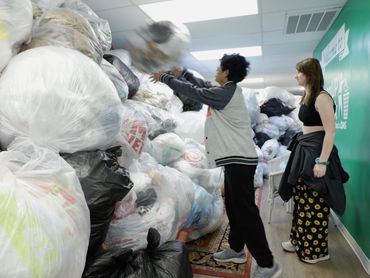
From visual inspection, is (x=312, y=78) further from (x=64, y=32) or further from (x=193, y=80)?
(x=64, y=32)

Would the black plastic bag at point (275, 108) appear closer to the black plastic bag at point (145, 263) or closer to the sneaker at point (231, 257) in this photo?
the sneaker at point (231, 257)

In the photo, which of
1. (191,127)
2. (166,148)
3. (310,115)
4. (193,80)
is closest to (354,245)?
(310,115)

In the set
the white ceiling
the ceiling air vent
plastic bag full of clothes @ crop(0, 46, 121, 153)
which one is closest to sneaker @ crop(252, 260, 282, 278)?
plastic bag full of clothes @ crop(0, 46, 121, 153)

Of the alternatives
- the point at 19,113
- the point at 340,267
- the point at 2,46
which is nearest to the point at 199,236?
the point at 340,267

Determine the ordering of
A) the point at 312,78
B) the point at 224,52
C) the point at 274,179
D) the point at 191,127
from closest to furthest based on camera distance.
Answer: the point at 312,78 → the point at 274,179 → the point at 191,127 → the point at 224,52

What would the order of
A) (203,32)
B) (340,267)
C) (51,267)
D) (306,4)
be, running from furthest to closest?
→ (203,32) < (306,4) < (340,267) < (51,267)

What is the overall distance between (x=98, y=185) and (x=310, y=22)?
3.13 m

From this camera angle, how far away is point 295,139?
2057mm

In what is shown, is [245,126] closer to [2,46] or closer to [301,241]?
[301,241]

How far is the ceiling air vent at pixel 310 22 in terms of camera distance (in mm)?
2988

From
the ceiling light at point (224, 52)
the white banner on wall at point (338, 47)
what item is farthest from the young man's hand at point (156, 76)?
the ceiling light at point (224, 52)

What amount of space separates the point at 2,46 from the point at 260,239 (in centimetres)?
151

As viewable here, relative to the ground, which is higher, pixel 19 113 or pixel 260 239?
pixel 19 113

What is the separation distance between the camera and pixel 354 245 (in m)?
2.07
